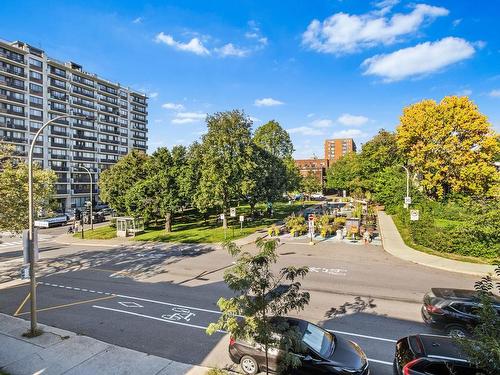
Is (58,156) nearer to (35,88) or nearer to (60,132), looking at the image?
(60,132)

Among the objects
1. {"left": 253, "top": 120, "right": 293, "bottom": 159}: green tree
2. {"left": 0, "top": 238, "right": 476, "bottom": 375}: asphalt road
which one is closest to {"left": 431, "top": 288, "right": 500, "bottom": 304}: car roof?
{"left": 0, "top": 238, "right": 476, "bottom": 375}: asphalt road

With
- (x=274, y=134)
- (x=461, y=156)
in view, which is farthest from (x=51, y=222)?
(x=461, y=156)

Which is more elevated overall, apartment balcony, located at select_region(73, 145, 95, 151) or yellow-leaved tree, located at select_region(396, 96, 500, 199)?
apartment balcony, located at select_region(73, 145, 95, 151)

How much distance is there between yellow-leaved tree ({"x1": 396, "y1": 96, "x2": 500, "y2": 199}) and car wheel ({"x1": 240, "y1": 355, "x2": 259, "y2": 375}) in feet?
114

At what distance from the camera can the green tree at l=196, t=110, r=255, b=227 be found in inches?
1368

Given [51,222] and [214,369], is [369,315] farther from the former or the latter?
[51,222]

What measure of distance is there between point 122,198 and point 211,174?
13.3 meters

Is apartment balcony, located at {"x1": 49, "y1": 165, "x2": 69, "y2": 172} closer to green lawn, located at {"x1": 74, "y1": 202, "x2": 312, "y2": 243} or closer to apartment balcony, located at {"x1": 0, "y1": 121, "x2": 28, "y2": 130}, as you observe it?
Answer: apartment balcony, located at {"x1": 0, "y1": 121, "x2": 28, "y2": 130}

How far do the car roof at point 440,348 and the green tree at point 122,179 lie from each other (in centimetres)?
3655

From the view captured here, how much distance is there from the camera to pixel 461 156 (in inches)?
1416

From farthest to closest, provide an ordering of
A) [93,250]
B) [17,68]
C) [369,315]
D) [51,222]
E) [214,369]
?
[17,68]
[51,222]
[93,250]
[369,315]
[214,369]

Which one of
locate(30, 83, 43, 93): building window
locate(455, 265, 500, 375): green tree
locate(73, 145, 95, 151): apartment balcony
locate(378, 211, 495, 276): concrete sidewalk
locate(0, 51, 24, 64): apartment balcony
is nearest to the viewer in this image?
locate(455, 265, 500, 375): green tree

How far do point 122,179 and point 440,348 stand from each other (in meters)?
39.5

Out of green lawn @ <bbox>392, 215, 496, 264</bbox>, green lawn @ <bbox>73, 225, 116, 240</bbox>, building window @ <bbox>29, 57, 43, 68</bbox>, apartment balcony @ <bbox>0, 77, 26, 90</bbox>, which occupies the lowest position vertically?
green lawn @ <bbox>73, 225, 116, 240</bbox>
